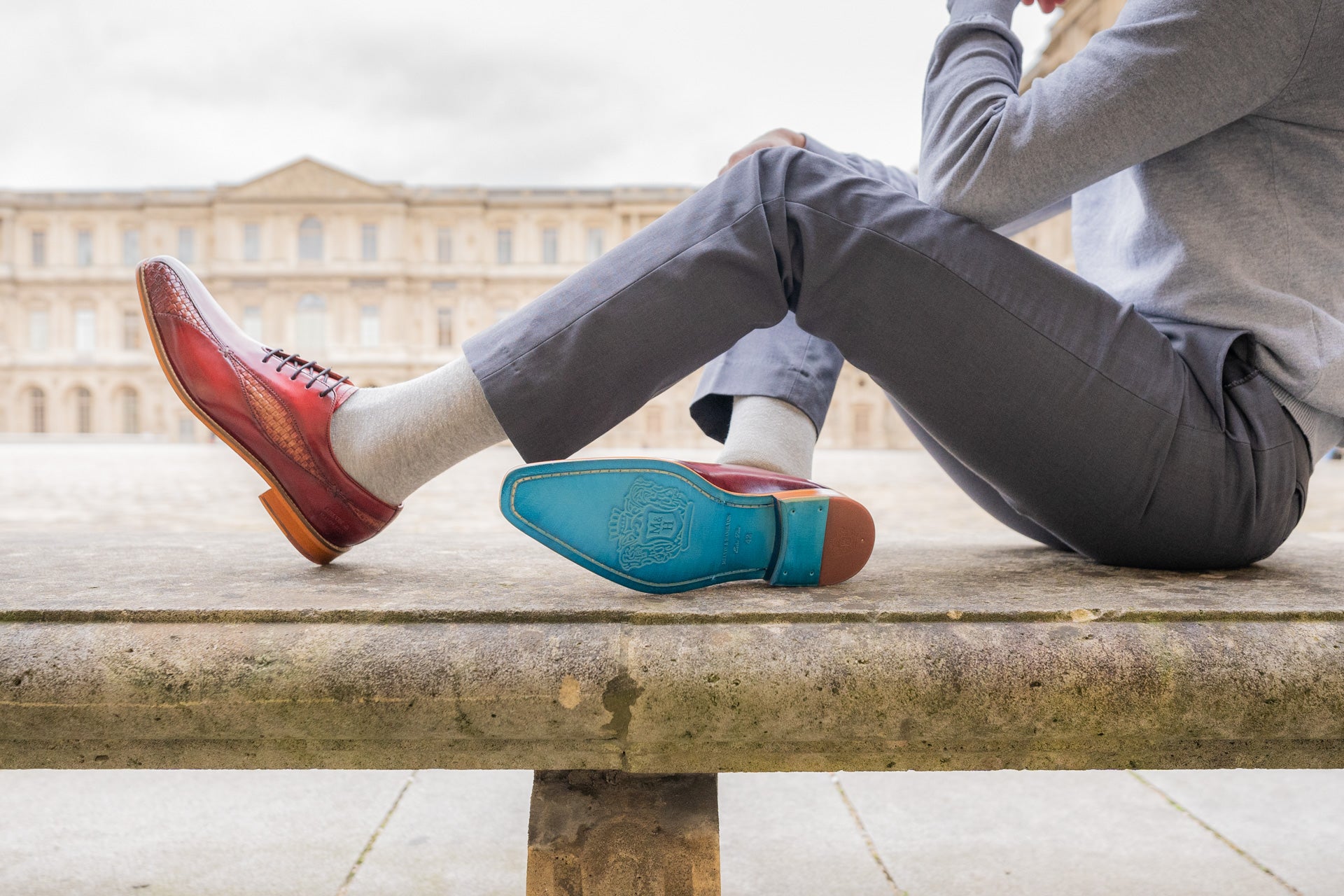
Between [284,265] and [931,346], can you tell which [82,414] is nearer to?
[284,265]

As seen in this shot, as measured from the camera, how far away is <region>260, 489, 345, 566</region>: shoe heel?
0.79 metres

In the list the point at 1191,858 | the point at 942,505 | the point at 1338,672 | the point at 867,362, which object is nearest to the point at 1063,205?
the point at 867,362

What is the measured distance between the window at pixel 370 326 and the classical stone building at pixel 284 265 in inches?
1.8

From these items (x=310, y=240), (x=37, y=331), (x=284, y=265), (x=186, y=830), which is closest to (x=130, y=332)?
(x=37, y=331)

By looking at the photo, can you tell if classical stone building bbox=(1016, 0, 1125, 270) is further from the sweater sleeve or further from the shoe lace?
the shoe lace

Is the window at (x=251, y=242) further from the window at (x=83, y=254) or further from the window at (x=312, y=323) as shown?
the window at (x=83, y=254)

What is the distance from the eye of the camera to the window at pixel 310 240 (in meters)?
26.4

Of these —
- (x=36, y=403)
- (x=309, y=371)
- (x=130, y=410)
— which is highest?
(x=309, y=371)

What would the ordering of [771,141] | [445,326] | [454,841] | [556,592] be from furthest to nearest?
1. [445,326]
2. [454,841]
3. [771,141]
4. [556,592]

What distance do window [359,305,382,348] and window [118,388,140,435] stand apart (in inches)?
254

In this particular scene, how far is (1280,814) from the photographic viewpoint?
1.15m

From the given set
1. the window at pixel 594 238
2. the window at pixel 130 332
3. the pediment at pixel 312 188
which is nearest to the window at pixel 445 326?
the pediment at pixel 312 188

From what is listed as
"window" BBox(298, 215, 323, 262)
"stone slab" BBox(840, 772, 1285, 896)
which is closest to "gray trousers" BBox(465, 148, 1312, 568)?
"stone slab" BBox(840, 772, 1285, 896)

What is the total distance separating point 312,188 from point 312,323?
12.5 ft
